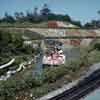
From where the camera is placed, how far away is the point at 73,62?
32156mm

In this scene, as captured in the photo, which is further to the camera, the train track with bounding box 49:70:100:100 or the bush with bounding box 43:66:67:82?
the bush with bounding box 43:66:67:82

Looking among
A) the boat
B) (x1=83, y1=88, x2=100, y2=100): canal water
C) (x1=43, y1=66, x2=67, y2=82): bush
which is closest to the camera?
(x1=83, y1=88, x2=100, y2=100): canal water

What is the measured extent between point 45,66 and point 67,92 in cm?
974

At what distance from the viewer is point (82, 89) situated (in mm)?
23625

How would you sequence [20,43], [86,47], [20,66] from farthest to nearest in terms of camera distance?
[86,47] → [20,43] → [20,66]

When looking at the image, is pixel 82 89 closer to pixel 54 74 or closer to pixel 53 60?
pixel 54 74

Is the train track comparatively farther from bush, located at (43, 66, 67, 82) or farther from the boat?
the boat

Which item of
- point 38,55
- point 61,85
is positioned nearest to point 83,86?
point 61,85

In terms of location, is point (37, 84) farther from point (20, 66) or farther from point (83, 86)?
point (20, 66)

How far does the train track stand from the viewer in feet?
68.8

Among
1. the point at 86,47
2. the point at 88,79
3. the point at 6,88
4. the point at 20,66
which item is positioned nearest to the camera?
the point at 6,88

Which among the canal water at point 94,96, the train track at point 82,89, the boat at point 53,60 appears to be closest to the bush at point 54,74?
the boat at point 53,60

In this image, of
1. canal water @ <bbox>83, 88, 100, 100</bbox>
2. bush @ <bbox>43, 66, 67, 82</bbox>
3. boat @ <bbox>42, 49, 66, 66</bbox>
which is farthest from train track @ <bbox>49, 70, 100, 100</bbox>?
boat @ <bbox>42, 49, 66, 66</bbox>

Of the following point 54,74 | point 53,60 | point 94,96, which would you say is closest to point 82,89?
point 94,96
